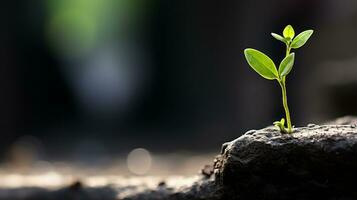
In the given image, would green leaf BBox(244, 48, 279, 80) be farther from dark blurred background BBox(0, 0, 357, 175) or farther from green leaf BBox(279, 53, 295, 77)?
dark blurred background BBox(0, 0, 357, 175)

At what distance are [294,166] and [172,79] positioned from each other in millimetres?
9680

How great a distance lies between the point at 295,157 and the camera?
0.99 m

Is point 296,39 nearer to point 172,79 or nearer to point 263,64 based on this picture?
point 263,64

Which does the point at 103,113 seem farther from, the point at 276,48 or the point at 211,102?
the point at 276,48

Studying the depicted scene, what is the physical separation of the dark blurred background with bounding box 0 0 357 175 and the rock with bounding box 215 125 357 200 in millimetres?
5278

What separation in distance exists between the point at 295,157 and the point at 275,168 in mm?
31

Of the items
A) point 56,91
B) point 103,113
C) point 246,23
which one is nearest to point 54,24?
point 103,113

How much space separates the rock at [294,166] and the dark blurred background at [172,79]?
17.3 feet

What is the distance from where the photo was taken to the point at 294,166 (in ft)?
3.24

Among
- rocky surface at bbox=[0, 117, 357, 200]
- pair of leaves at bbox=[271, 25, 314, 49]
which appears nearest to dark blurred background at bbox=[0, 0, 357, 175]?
pair of leaves at bbox=[271, 25, 314, 49]

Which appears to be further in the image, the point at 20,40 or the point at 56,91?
the point at 56,91

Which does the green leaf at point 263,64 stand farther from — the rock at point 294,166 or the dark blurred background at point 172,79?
the dark blurred background at point 172,79

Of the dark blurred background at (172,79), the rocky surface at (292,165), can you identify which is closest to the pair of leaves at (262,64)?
the rocky surface at (292,165)

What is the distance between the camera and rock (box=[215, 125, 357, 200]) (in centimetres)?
98
